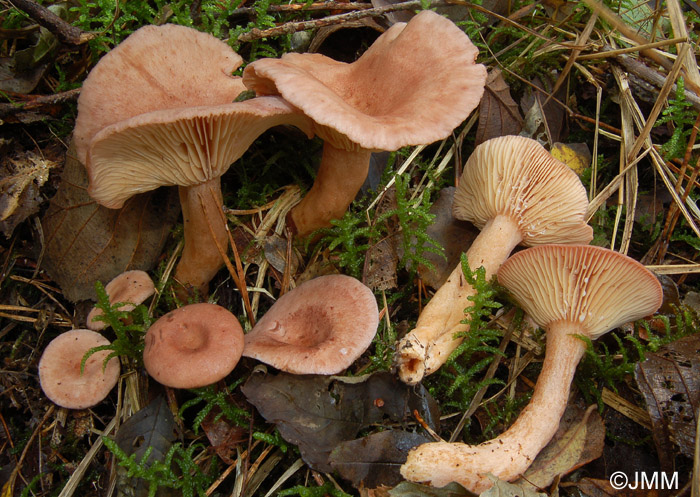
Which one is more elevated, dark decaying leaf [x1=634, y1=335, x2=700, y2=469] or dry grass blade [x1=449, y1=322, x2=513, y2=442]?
dark decaying leaf [x1=634, y1=335, x2=700, y2=469]

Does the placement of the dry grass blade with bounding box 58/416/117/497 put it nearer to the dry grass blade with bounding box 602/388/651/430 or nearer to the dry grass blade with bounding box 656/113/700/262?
the dry grass blade with bounding box 602/388/651/430

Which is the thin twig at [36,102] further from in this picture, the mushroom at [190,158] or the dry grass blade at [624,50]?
the dry grass blade at [624,50]

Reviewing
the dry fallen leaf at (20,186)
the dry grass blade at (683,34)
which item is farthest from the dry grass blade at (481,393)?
the dry fallen leaf at (20,186)

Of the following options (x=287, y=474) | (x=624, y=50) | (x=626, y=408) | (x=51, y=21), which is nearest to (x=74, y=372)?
(x=287, y=474)

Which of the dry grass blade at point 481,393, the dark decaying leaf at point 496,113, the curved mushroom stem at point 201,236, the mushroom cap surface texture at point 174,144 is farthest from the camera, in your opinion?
the dark decaying leaf at point 496,113

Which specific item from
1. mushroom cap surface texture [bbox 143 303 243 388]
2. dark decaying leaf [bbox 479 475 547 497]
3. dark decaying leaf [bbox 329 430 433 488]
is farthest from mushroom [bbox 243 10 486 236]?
dark decaying leaf [bbox 479 475 547 497]

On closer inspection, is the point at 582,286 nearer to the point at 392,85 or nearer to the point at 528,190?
the point at 528,190
